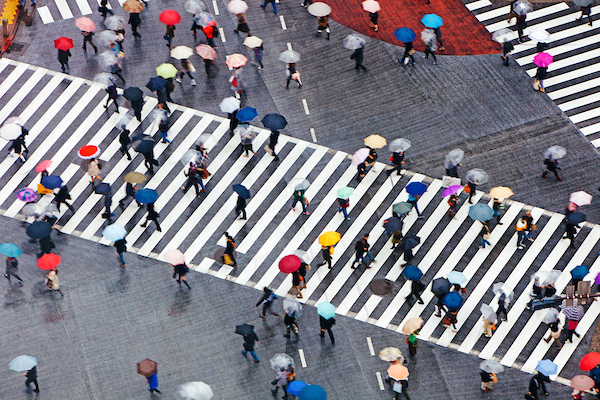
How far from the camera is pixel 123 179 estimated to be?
36.3 m

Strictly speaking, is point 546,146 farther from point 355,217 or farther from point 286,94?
point 286,94

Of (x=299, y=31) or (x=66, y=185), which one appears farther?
(x=299, y=31)

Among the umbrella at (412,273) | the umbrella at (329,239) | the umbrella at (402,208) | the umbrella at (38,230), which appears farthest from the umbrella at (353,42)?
the umbrella at (38,230)

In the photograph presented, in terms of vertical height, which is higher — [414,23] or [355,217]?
[414,23]

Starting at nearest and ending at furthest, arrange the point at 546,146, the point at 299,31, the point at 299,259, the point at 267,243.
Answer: the point at 299,259, the point at 267,243, the point at 546,146, the point at 299,31

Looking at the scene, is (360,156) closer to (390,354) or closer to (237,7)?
(390,354)

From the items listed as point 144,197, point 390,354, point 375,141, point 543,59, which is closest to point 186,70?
point 144,197

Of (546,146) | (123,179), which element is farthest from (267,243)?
(546,146)

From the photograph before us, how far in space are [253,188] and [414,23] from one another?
11.4 m

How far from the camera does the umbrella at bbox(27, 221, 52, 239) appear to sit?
32812 millimetres

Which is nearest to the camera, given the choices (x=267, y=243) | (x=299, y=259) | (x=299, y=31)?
(x=299, y=259)

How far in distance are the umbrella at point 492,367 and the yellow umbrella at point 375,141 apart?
31.4 ft

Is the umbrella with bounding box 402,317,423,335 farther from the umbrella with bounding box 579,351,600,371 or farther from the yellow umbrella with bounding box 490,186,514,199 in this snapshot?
the yellow umbrella with bounding box 490,186,514,199

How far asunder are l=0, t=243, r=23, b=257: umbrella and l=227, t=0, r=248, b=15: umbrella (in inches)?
554
